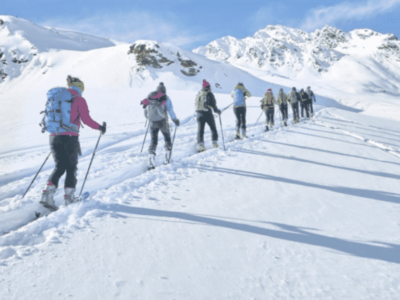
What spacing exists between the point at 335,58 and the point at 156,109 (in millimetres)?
131645

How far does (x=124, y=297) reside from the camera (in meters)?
1.81

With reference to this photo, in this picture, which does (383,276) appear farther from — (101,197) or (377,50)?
(377,50)

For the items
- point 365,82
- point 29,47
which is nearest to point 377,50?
point 365,82

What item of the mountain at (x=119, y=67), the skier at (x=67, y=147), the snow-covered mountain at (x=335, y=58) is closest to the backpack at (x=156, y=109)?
the skier at (x=67, y=147)

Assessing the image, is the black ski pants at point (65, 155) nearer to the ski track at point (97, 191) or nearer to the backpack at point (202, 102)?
the ski track at point (97, 191)

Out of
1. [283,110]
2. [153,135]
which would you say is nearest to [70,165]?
[153,135]

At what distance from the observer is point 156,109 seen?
5.43 m

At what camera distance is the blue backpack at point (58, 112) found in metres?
3.30

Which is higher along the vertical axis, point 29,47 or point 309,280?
point 29,47

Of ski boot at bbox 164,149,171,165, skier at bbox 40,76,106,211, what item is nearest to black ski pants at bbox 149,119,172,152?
ski boot at bbox 164,149,171,165

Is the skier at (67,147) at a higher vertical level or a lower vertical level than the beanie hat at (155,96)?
lower

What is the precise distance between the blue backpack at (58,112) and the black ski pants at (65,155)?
0.12 m

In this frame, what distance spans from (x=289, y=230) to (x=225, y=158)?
3.28 m

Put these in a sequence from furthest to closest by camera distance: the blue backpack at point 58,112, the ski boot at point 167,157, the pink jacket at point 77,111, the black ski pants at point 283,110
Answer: the black ski pants at point 283,110, the ski boot at point 167,157, the pink jacket at point 77,111, the blue backpack at point 58,112
